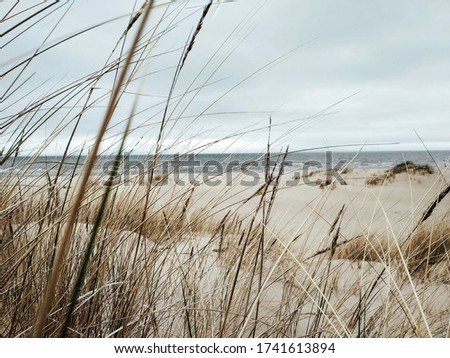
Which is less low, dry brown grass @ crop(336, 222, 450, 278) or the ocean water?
the ocean water

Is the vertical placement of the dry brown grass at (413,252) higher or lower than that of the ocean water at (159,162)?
lower

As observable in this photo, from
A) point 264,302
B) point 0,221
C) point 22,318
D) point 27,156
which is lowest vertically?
point 264,302

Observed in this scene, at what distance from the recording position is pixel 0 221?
0.85 m

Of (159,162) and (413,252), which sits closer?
(159,162)

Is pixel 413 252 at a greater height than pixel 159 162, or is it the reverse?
pixel 159 162

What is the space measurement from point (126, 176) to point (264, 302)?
76cm

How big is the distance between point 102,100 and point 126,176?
202mm
